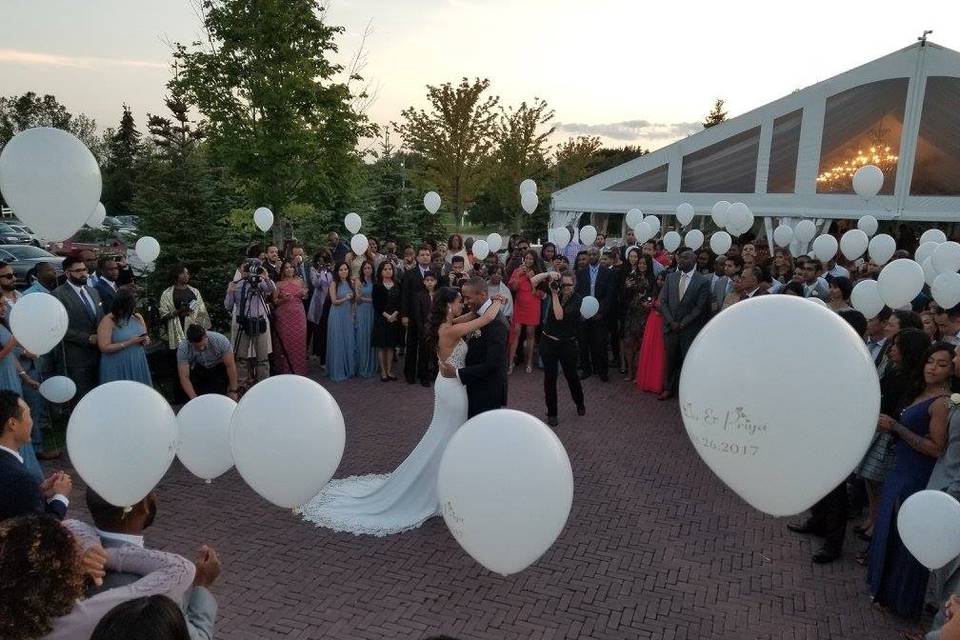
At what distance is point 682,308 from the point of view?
880cm

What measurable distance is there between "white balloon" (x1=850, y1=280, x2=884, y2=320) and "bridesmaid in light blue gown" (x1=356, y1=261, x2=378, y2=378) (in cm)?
663

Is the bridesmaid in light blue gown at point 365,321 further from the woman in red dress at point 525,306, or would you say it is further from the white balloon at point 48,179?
the white balloon at point 48,179

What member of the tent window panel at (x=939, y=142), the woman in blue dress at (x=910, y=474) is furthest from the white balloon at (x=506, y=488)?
the tent window panel at (x=939, y=142)

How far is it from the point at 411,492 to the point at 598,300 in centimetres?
538

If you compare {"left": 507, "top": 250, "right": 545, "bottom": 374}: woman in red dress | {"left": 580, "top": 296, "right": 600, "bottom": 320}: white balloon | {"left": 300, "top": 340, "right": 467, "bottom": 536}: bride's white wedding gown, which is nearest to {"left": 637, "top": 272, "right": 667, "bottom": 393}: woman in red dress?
{"left": 580, "top": 296, "right": 600, "bottom": 320}: white balloon

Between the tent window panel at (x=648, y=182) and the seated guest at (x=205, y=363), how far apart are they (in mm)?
14293

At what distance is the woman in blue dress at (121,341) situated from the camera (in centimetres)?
649

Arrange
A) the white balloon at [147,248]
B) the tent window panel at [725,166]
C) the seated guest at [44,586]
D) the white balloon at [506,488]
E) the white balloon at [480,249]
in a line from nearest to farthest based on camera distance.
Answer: the seated guest at [44,586], the white balloon at [506,488], the white balloon at [147,248], the white balloon at [480,249], the tent window panel at [725,166]

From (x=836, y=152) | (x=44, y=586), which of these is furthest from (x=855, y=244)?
(x=44, y=586)

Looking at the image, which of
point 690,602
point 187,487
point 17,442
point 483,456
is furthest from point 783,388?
point 187,487

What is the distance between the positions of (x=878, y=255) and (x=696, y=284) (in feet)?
11.2

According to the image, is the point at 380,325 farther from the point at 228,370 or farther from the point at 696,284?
the point at 696,284

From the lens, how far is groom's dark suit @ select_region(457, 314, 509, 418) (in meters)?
5.42

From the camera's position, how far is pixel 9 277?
6.30m
